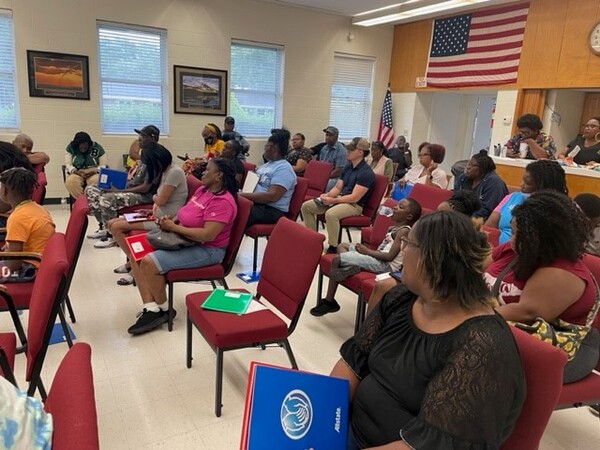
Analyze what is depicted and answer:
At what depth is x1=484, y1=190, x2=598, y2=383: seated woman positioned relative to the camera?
1.68m

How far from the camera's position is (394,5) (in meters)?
7.43

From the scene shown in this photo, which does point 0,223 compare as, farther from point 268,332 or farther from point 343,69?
point 343,69

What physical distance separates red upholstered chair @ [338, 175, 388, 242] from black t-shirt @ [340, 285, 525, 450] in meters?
3.08

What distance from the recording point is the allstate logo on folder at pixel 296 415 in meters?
1.25

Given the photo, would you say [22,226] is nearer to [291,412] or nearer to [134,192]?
[134,192]

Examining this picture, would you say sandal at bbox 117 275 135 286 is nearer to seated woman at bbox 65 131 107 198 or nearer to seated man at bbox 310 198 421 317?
seated man at bbox 310 198 421 317

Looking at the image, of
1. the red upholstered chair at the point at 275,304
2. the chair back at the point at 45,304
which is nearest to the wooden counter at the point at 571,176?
the red upholstered chair at the point at 275,304

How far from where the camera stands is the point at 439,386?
108cm

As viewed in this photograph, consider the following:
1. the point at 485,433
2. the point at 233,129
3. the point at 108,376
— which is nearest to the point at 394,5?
the point at 233,129

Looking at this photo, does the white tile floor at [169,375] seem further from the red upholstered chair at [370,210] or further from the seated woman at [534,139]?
the seated woman at [534,139]

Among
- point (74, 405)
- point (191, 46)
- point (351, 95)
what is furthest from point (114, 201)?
point (351, 95)

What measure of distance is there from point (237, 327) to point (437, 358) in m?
1.12

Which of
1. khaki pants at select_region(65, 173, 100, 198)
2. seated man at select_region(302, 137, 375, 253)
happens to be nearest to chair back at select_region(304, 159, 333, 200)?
seated man at select_region(302, 137, 375, 253)

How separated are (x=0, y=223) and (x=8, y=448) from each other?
10.5ft
